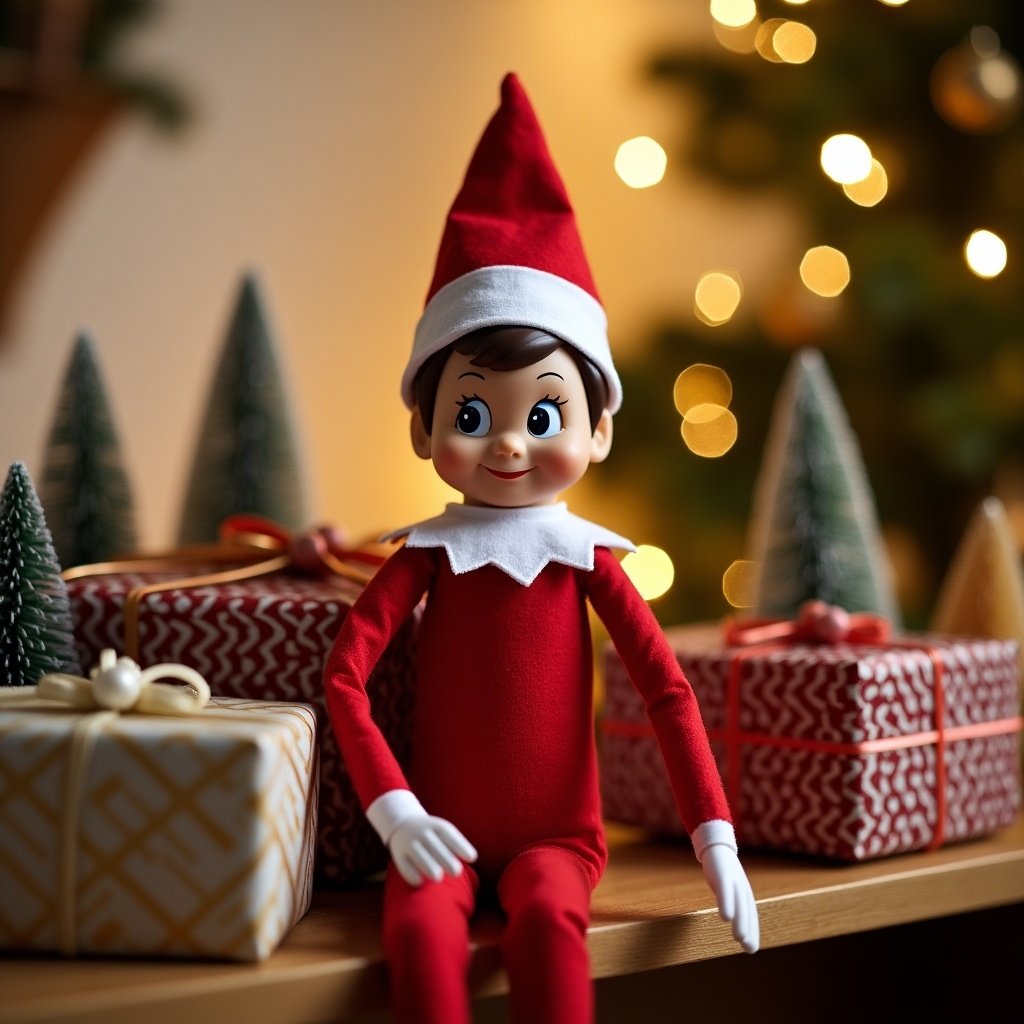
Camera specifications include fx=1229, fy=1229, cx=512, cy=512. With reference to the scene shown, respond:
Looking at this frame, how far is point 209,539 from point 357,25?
1113 mm

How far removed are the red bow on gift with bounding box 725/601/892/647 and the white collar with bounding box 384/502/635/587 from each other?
23cm

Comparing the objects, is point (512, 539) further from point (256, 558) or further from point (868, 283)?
point (868, 283)

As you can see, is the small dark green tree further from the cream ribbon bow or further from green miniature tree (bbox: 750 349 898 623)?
green miniature tree (bbox: 750 349 898 623)

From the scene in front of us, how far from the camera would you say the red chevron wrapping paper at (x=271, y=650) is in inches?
38.6

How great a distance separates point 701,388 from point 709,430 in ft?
0.24

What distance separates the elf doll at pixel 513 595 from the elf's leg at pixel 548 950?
0.06ft

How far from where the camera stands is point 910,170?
1.94m

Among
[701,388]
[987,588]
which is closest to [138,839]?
[987,588]

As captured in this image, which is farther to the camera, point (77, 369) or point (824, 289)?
point (824, 289)

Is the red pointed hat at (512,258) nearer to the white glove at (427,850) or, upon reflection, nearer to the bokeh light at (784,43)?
the white glove at (427,850)

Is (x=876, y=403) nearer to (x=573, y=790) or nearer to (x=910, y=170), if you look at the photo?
(x=910, y=170)

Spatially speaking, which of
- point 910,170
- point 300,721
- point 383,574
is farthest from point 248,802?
point 910,170

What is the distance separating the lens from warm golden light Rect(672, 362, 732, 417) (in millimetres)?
1986

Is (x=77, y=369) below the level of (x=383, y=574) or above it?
above
